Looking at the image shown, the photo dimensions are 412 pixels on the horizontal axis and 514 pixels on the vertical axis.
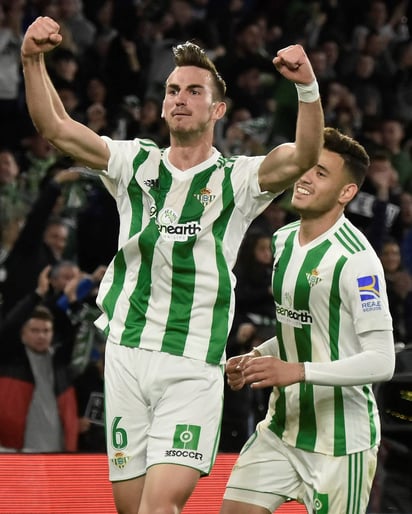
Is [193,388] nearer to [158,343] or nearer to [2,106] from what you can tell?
[158,343]

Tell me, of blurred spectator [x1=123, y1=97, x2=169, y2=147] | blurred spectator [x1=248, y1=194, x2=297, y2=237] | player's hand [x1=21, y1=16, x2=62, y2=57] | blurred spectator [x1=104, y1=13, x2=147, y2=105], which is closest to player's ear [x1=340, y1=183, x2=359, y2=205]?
player's hand [x1=21, y1=16, x2=62, y2=57]

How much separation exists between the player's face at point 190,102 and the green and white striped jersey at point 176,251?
15cm

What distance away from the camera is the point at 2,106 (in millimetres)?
9984

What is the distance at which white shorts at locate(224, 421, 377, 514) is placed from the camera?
462 cm

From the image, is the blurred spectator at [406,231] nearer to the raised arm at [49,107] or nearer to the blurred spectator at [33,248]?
the blurred spectator at [33,248]

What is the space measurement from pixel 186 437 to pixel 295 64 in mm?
1311

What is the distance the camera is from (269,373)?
4.43 metres

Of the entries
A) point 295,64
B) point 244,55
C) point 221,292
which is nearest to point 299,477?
point 221,292

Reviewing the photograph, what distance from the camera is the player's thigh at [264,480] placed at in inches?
186

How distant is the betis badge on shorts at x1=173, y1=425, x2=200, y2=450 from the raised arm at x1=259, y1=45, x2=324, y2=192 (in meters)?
0.89

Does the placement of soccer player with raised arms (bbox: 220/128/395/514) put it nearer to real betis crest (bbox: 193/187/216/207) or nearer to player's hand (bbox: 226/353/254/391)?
player's hand (bbox: 226/353/254/391)

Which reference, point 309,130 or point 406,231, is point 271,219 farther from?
point 309,130

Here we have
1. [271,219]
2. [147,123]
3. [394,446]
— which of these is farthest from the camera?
[147,123]

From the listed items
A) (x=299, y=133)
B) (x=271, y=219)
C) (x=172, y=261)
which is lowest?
(x=271, y=219)
